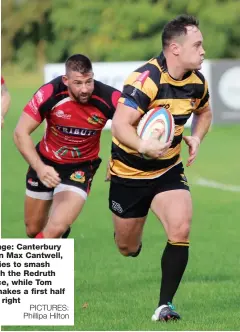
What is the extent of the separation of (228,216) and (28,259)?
320 inches

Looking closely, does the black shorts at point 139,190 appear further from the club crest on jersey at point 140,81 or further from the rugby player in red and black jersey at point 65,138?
the club crest on jersey at point 140,81

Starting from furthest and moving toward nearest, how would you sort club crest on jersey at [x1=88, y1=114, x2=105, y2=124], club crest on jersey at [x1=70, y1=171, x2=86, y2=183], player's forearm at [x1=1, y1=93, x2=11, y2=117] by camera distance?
player's forearm at [x1=1, y1=93, x2=11, y2=117]
club crest on jersey at [x1=70, y1=171, x2=86, y2=183]
club crest on jersey at [x1=88, y1=114, x2=105, y2=124]

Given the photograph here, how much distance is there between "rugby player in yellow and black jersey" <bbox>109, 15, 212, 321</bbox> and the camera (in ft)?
29.8

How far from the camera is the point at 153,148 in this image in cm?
884

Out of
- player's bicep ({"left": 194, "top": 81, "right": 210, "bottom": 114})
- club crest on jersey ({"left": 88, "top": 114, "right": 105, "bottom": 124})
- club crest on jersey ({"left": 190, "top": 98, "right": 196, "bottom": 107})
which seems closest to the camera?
club crest on jersey ({"left": 190, "top": 98, "right": 196, "bottom": 107})

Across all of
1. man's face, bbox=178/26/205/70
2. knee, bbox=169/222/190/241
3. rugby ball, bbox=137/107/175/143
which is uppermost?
man's face, bbox=178/26/205/70

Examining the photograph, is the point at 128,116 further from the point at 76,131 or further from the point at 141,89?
the point at 76,131

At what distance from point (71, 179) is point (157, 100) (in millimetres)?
2097

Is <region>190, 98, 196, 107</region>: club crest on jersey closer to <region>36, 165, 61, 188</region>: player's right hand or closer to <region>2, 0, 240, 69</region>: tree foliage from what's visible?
<region>36, 165, 61, 188</region>: player's right hand

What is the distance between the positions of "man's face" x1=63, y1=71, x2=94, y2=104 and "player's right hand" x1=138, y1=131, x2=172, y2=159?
5.60 ft

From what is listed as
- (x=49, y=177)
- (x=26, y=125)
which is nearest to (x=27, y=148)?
(x=26, y=125)

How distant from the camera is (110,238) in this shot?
1447 centimetres

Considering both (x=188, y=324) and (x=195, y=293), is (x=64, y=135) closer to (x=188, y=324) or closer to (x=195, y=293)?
(x=195, y=293)

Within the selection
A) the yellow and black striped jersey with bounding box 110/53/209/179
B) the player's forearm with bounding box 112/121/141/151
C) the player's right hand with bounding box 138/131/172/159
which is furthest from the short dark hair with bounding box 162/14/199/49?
the player's right hand with bounding box 138/131/172/159
